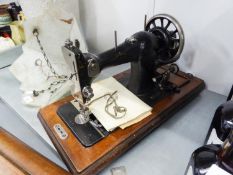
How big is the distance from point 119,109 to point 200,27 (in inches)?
18.8

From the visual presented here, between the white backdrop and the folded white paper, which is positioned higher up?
the white backdrop

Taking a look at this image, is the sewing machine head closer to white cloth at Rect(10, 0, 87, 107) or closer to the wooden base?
the wooden base

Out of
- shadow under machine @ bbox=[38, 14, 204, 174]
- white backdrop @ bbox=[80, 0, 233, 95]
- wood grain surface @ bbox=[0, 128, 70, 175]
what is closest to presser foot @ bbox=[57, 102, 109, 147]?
shadow under machine @ bbox=[38, 14, 204, 174]

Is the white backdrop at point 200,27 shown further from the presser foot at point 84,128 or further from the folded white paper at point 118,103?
the presser foot at point 84,128

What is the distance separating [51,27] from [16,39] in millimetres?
377

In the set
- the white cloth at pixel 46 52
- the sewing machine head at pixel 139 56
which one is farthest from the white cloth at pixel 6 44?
the sewing machine head at pixel 139 56

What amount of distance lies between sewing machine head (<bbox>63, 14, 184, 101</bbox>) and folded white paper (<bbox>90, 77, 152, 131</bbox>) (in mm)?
49

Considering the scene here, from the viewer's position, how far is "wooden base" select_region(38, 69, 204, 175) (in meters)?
0.57

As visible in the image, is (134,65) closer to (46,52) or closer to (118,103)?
(118,103)

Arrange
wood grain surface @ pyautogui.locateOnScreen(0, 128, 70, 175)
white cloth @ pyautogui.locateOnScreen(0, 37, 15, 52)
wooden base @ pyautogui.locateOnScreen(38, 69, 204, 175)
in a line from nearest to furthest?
1. wood grain surface @ pyautogui.locateOnScreen(0, 128, 70, 175)
2. wooden base @ pyautogui.locateOnScreen(38, 69, 204, 175)
3. white cloth @ pyautogui.locateOnScreen(0, 37, 15, 52)

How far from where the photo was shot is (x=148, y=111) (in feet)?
2.29

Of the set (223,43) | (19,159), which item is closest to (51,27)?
(19,159)

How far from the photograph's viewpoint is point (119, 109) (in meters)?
0.68

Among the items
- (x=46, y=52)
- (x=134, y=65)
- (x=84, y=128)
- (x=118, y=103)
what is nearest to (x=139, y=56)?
(x=134, y=65)
